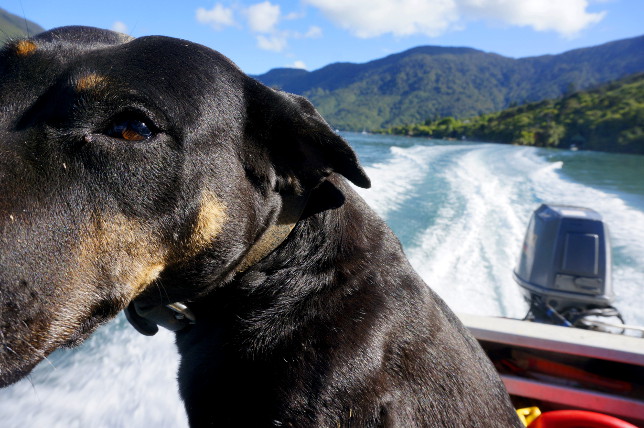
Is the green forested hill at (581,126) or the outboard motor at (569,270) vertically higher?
the outboard motor at (569,270)

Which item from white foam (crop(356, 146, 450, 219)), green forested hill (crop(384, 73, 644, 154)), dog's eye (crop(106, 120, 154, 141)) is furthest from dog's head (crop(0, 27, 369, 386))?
green forested hill (crop(384, 73, 644, 154))

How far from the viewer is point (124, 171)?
5.77 ft

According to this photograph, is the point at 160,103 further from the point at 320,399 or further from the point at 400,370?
the point at 400,370

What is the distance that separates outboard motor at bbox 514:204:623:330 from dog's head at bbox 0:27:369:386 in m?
3.90

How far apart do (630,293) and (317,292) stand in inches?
331

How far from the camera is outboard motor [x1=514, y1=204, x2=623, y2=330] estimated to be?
16.3 feet

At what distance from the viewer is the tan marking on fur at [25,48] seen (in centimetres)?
198

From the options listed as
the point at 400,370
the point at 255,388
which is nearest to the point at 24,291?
the point at 255,388

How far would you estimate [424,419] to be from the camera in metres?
2.08

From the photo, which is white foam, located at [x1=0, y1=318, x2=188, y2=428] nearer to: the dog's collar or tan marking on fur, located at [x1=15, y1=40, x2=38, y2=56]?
the dog's collar

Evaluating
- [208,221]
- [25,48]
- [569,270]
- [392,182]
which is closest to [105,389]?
[208,221]

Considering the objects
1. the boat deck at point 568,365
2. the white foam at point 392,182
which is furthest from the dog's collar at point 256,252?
the white foam at point 392,182

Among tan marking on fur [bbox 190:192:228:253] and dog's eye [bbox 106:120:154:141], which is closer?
dog's eye [bbox 106:120:154:141]

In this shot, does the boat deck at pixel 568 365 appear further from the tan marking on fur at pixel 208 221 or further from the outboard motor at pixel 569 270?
the tan marking on fur at pixel 208 221
